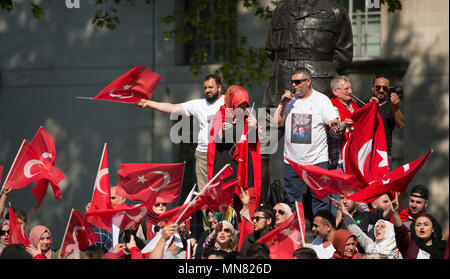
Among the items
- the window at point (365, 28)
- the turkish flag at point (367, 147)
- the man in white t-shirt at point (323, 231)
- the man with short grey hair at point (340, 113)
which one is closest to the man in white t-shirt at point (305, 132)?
the turkish flag at point (367, 147)

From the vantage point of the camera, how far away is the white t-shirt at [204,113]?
933cm

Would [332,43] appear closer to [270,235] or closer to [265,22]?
[270,235]

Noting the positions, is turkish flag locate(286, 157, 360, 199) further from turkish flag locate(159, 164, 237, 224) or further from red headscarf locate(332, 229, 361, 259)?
red headscarf locate(332, 229, 361, 259)

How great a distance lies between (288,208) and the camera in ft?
27.8

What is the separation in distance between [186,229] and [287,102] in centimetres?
161

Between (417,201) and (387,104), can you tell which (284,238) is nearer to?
(417,201)

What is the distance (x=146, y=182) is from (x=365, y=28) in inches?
331

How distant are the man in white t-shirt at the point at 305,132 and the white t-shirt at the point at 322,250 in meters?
0.88

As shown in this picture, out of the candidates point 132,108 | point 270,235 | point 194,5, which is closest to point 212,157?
point 270,235

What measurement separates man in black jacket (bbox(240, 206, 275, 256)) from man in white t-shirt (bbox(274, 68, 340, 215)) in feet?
2.05

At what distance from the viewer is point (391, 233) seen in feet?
25.9

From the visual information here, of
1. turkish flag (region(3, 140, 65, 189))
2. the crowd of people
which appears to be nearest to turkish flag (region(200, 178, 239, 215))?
the crowd of people

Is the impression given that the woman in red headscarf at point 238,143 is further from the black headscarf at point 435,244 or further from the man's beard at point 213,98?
the black headscarf at point 435,244

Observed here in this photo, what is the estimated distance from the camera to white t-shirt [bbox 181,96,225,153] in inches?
367
